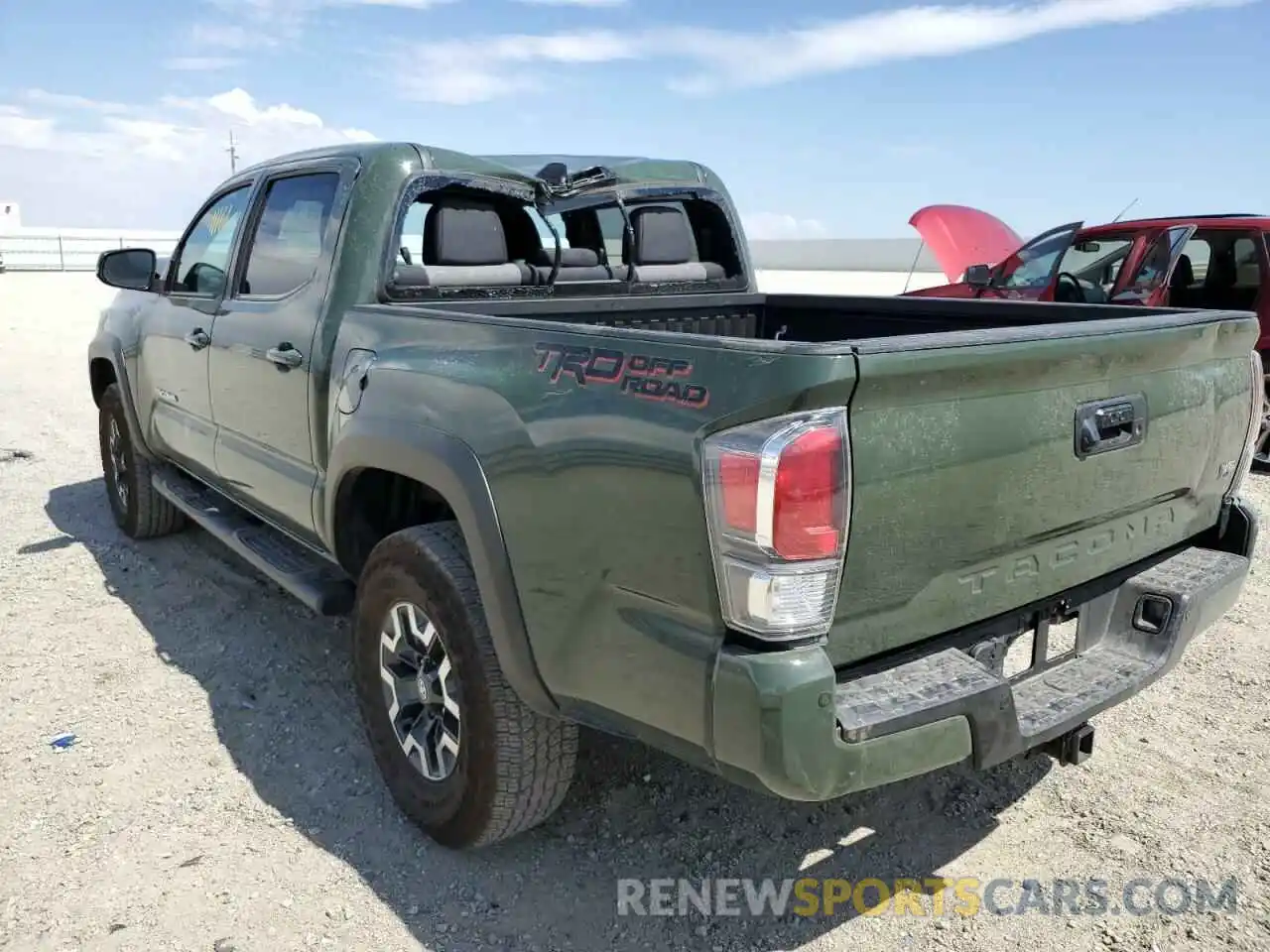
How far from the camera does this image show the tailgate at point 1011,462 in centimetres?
206

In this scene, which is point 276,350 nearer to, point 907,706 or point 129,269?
point 129,269

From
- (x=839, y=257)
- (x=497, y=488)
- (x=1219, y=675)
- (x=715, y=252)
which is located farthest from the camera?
(x=839, y=257)

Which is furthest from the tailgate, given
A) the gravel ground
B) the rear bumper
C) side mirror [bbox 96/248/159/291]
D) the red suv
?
the red suv

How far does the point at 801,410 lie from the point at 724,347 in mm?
207

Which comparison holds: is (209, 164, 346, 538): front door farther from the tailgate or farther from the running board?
the tailgate

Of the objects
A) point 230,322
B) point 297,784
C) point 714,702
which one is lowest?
point 297,784

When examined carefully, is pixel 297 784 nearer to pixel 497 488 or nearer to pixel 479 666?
pixel 479 666

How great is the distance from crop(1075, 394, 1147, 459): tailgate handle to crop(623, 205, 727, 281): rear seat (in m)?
2.31

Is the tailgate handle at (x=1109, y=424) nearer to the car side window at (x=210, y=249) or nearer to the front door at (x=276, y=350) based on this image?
the front door at (x=276, y=350)

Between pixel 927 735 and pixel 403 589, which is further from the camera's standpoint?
pixel 403 589

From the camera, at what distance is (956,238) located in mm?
11055

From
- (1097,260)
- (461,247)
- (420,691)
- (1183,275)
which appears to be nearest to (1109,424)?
(420,691)

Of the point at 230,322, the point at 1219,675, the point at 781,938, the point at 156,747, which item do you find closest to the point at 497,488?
the point at 781,938

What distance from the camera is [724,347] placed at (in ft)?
6.61
